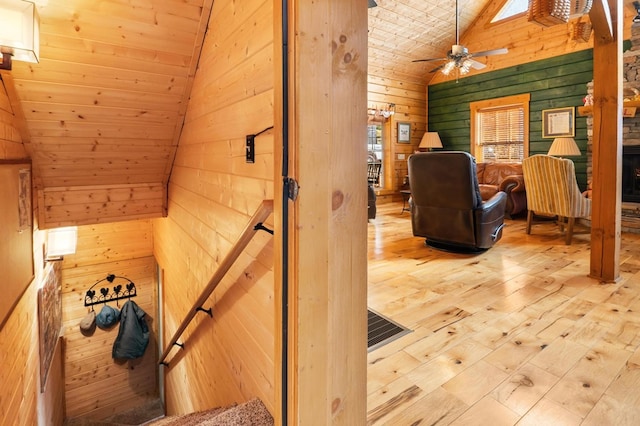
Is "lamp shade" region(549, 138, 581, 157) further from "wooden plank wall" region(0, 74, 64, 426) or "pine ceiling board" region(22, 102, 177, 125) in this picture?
"wooden plank wall" region(0, 74, 64, 426)

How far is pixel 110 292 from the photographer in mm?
5418

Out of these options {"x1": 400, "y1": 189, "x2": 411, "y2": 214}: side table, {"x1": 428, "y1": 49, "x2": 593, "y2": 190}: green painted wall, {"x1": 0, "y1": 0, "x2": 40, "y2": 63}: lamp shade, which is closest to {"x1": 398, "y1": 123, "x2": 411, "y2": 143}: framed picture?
{"x1": 428, "y1": 49, "x2": 593, "y2": 190}: green painted wall

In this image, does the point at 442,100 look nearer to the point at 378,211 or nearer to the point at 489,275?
the point at 378,211

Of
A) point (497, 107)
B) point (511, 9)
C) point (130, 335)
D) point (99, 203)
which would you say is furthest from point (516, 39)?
point (130, 335)

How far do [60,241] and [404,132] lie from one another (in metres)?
6.75

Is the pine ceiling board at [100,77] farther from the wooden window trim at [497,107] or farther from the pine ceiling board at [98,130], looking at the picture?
the wooden window trim at [497,107]

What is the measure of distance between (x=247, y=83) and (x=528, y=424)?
182 cm

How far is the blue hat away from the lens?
531cm

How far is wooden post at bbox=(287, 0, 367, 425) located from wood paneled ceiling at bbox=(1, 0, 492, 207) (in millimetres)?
1148

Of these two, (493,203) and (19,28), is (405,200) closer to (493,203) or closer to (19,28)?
(493,203)

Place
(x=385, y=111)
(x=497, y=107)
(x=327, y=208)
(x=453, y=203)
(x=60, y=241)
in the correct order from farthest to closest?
(x=385, y=111), (x=497, y=107), (x=453, y=203), (x=60, y=241), (x=327, y=208)

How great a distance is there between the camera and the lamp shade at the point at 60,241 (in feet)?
11.6

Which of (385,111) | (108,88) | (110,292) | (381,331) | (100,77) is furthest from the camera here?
(385,111)

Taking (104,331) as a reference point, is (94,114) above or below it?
above
